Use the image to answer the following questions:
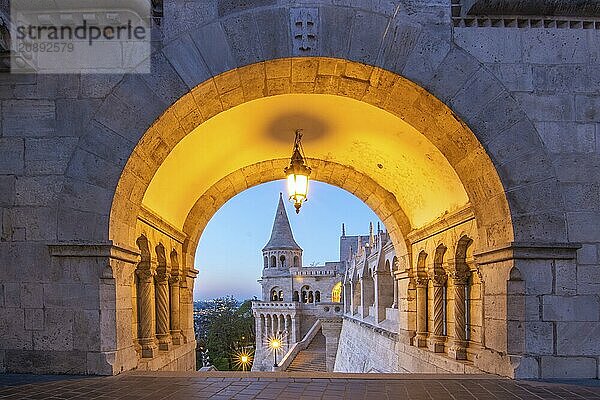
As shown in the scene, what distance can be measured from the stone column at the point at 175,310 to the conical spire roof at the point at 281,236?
43.2 meters

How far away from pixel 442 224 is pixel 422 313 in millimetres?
1849

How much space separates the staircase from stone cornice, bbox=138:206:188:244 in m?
18.8

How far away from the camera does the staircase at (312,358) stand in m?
27.5

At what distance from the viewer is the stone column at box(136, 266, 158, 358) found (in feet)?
24.4

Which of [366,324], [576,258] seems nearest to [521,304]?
[576,258]

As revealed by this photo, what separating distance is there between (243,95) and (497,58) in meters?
2.67

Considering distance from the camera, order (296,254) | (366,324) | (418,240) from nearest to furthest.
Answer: (418,240), (366,324), (296,254)

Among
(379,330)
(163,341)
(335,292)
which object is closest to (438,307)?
(163,341)

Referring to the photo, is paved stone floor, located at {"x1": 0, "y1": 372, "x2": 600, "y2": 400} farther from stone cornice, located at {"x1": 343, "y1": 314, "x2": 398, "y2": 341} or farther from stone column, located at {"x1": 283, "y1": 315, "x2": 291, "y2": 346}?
stone column, located at {"x1": 283, "y1": 315, "x2": 291, "y2": 346}

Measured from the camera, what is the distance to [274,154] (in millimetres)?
9258

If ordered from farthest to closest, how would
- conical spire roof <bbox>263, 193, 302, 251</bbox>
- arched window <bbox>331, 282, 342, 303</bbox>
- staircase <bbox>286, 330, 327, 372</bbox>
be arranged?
conical spire roof <bbox>263, 193, 302, 251</bbox>
arched window <bbox>331, 282, 342, 303</bbox>
staircase <bbox>286, 330, 327, 372</bbox>

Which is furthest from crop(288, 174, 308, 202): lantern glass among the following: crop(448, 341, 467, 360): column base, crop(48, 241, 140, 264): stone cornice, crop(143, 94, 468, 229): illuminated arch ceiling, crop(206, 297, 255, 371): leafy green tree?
crop(206, 297, 255, 371): leafy green tree

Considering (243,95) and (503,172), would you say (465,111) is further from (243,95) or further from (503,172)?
(243,95)

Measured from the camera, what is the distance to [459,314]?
7.54 meters
